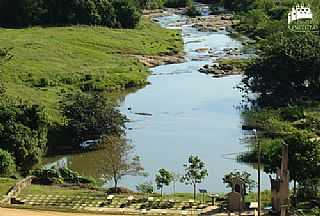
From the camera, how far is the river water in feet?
137

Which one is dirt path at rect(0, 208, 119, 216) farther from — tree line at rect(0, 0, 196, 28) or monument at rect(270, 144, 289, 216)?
tree line at rect(0, 0, 196, 28)

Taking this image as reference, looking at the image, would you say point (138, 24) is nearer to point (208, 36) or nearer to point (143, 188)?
point (208, 36)

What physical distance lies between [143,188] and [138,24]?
53606mm

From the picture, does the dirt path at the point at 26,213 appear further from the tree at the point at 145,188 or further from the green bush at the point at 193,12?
the green bush at the point at 193,12

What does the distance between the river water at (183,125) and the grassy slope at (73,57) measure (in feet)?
10.5

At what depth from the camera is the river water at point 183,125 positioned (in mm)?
41625

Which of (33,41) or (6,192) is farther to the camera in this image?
(33,41)

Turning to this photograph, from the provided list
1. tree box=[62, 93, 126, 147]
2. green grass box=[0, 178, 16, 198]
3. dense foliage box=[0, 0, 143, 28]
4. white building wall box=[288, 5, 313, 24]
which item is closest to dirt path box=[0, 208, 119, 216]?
green grass box=[0, 178, 16, 198]

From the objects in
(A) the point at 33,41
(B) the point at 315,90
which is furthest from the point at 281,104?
(A) the point at 33,41

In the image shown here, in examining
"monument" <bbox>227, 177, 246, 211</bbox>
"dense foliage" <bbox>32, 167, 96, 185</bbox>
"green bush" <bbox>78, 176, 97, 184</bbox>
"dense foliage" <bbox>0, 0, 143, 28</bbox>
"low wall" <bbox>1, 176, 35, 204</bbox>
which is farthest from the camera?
"dense foliage" <bbox>0, 0, 143, 28</bbox>

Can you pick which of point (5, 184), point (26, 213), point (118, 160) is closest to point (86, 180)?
point (118, 160)

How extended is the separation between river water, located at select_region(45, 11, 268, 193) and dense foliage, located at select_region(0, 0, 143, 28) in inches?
A: 562

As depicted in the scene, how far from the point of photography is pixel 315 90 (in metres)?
53.6

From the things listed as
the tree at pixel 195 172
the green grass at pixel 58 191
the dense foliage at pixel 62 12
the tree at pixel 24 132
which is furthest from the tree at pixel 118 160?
the dense foliage at pixel 62 12
